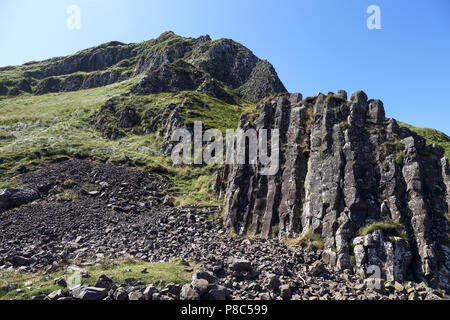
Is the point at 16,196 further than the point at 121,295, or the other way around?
the point at 16,196

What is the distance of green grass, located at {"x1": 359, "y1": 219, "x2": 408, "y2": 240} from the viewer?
17.9 m

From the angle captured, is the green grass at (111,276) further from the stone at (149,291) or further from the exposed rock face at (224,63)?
the exposed rock face at (224,63)

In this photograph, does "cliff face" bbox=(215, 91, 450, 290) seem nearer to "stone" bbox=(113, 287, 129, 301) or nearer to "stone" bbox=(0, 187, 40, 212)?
"stone" bbox=(113, 287, 129, 301)

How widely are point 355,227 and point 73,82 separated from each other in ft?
549

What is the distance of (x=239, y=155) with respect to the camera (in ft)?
102

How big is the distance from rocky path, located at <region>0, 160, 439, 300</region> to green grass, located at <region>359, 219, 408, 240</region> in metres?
3.19

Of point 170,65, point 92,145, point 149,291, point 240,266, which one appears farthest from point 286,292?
point 170,65

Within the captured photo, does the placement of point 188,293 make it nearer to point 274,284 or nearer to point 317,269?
point 274,284

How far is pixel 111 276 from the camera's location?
1449cm

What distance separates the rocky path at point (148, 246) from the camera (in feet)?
46.1

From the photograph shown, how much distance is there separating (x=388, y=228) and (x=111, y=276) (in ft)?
56.3

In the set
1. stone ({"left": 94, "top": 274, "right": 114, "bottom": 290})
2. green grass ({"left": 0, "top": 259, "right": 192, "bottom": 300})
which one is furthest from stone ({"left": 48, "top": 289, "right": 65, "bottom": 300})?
stone ({"left": 94, "top": 274, "right": 114, "bottom": 290})

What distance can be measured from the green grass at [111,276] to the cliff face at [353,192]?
31.9 ft
